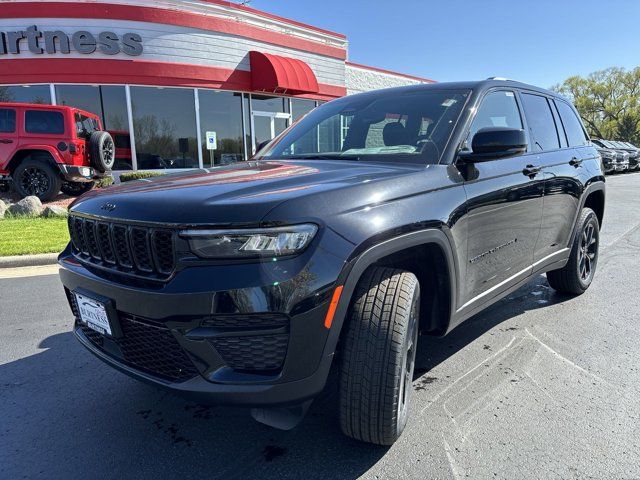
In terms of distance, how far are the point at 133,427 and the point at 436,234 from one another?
191 cm

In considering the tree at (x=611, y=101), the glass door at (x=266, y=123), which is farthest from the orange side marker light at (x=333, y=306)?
the tree at (x=611, y=101)

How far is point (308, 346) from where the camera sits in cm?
186

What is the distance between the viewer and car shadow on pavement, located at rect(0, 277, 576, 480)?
2.22m

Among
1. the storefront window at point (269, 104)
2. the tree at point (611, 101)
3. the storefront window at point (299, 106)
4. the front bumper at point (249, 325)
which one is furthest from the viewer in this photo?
the tree at point (611, 101)

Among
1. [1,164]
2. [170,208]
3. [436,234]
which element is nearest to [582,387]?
[436,234]

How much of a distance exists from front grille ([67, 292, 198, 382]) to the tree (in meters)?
62.4

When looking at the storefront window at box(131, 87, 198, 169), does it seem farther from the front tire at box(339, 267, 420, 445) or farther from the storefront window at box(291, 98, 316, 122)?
the front tire at box(339, 267, 420, 445)

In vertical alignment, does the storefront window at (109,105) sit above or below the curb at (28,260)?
above

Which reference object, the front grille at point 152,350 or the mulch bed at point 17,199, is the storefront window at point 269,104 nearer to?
the mulch bed at point 17,199

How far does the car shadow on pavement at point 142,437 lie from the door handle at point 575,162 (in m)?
2.16

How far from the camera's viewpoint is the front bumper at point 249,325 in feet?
5.92

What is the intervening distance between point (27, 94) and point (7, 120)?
3.31 meters

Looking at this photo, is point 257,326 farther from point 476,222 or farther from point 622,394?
point 622,394

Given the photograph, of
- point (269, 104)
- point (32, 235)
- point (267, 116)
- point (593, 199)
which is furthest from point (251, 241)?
point (269, 104)
